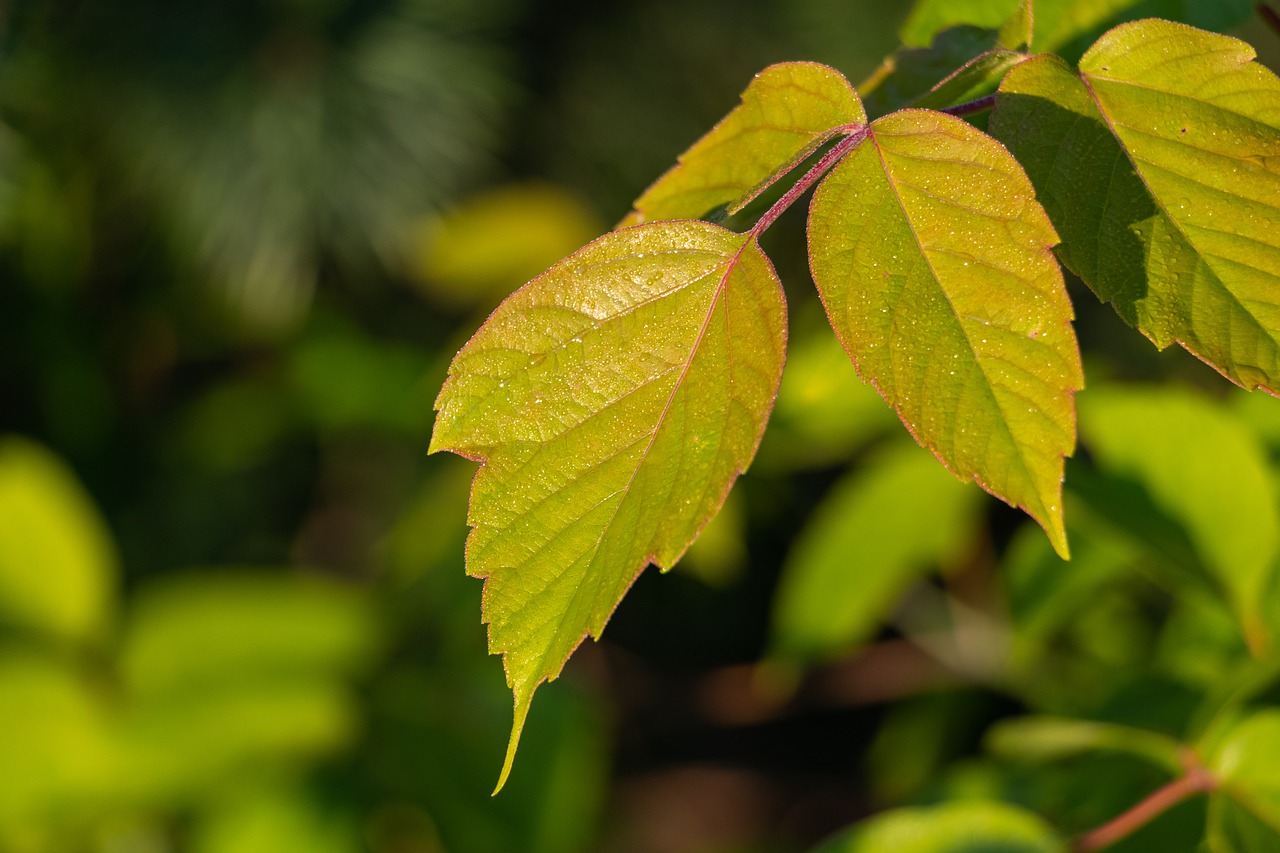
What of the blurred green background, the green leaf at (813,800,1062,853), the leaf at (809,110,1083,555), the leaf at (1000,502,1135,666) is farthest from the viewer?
the blurred green background

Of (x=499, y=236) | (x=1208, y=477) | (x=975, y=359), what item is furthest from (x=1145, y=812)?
(x=499, y=236)

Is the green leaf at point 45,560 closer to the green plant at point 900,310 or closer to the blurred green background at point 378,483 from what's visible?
the blurred green background at point 378,483

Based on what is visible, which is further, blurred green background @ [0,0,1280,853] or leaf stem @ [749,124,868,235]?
blurred green background @ [0,0,1280,853]

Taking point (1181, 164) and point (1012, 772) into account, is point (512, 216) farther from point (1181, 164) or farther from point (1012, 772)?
point (1181, 164)

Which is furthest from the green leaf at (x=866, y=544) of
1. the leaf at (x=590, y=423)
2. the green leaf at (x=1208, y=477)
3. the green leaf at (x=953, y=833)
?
the leaf at (x=590, y=423)

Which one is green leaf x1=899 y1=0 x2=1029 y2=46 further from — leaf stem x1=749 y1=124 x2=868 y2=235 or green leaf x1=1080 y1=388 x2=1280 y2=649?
green leaf x1=1080 y1=388 x2=1280 y2=649

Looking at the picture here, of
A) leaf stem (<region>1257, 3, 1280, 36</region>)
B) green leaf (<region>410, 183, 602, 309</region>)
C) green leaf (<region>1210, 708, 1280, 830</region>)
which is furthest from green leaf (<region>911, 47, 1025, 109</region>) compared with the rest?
green leaf (<region>410, 183, 602, 309</region>)

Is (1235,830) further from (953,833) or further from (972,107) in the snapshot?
(972,107)
